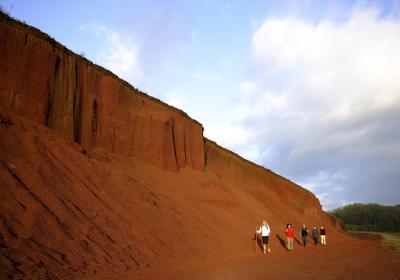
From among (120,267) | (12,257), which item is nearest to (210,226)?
(120,267)

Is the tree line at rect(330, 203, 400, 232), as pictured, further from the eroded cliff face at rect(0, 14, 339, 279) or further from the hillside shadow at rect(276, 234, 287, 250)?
the eroded cliff face at rect(0, 14, 339, 279)

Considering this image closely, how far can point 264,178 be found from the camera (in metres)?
45.3

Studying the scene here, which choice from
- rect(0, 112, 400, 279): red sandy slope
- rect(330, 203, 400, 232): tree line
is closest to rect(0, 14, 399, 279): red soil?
rect(0, 112, 400, 279): red sandy slope

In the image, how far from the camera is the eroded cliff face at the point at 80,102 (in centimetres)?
1609

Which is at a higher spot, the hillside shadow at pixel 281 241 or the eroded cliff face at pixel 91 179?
the eroded cliff face at pixel 91 179

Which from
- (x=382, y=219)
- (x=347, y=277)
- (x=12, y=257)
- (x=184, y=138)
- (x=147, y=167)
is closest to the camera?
(x=12, y=257)

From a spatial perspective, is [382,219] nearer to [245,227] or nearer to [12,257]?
[245,227]

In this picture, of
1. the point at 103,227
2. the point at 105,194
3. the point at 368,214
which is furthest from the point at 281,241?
the point at 368,214

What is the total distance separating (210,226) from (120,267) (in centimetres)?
957

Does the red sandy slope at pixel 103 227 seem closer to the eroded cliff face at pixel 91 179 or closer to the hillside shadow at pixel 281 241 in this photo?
the eroded cliff face at pixel 91 179

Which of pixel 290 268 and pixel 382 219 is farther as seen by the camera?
pixel 382 219

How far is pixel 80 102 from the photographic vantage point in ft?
63.7

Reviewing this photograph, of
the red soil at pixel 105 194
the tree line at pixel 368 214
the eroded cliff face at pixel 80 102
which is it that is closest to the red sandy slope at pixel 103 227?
the red soil at pixel 105 194

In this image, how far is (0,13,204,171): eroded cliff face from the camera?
16094 mm
